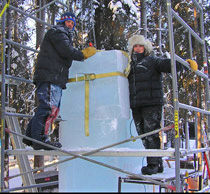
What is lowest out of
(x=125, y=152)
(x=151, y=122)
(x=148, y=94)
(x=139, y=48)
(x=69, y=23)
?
(x=125, y=152)

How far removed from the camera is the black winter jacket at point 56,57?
2988 mm

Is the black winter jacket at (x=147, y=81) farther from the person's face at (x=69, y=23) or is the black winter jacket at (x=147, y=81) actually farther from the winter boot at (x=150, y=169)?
the person's face at (x=69, y=23)

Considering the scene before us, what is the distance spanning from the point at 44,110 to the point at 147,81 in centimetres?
114

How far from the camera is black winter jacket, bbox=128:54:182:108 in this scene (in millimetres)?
3016

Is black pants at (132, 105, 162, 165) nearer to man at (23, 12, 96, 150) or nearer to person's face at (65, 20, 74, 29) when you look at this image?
man at (23, 12, 96, 150)

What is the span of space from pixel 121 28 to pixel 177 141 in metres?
5.40

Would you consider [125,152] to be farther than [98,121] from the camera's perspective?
No

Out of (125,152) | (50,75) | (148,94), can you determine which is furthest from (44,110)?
(148,94)

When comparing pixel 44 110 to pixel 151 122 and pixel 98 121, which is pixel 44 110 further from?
pixel 151 122

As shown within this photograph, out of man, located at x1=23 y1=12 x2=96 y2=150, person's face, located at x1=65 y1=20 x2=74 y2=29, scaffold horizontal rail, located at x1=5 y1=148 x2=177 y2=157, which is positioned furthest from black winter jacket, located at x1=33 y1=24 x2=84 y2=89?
scaffold horizontal rail, located at x1=5 y1=148 x2=177 y2=157

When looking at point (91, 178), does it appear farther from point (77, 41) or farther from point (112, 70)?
point (77, 41)

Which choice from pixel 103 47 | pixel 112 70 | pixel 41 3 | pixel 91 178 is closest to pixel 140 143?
pixel 91 178

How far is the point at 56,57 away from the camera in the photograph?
10.1 feet

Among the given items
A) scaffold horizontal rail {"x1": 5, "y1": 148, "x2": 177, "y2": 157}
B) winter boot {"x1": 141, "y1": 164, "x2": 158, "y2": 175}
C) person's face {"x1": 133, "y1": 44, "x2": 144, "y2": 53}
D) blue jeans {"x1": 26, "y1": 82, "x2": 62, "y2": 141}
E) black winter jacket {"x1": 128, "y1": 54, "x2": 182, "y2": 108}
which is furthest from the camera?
person's face {"x1": 133, "y1": 44, "x2": 144, "y2": 53}
